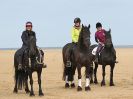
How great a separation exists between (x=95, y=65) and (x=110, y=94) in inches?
199

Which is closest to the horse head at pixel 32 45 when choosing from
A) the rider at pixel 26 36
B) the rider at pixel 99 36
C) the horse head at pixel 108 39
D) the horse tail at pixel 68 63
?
the rider at pixel 26 36

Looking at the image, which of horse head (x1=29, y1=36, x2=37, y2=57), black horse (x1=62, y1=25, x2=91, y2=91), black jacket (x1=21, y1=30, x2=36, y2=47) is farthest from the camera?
black horse (x1=62, y1=25, x2=91, y2=91)

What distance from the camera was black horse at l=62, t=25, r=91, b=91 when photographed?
67.1 feet

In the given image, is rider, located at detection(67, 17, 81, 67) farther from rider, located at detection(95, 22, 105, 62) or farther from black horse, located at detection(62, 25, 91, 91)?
rider, located at detection(95, 22, 105, 62)

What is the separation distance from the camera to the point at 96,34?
23453 mm

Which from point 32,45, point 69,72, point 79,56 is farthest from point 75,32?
point 32,45

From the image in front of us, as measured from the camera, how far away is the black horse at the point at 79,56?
2044 cm

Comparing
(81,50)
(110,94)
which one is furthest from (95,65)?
(110,94)

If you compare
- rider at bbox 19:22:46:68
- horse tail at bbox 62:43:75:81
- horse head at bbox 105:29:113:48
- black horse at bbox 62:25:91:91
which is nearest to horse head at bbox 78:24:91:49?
black horse at bbox 62:25:91:91

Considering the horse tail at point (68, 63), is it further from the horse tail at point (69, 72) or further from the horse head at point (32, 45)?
the horse head at point (32, 45)

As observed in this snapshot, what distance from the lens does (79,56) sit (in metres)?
21.0

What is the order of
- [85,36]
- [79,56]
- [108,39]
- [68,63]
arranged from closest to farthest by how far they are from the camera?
1. [85,36]
2. [79,56]
3. [68,63]
4. [108,39]

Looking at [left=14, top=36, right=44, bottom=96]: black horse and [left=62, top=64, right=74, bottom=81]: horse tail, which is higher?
[left=14, top=36, right=44, bottom=96]: black horse

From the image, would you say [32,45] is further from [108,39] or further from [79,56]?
[108,39]
